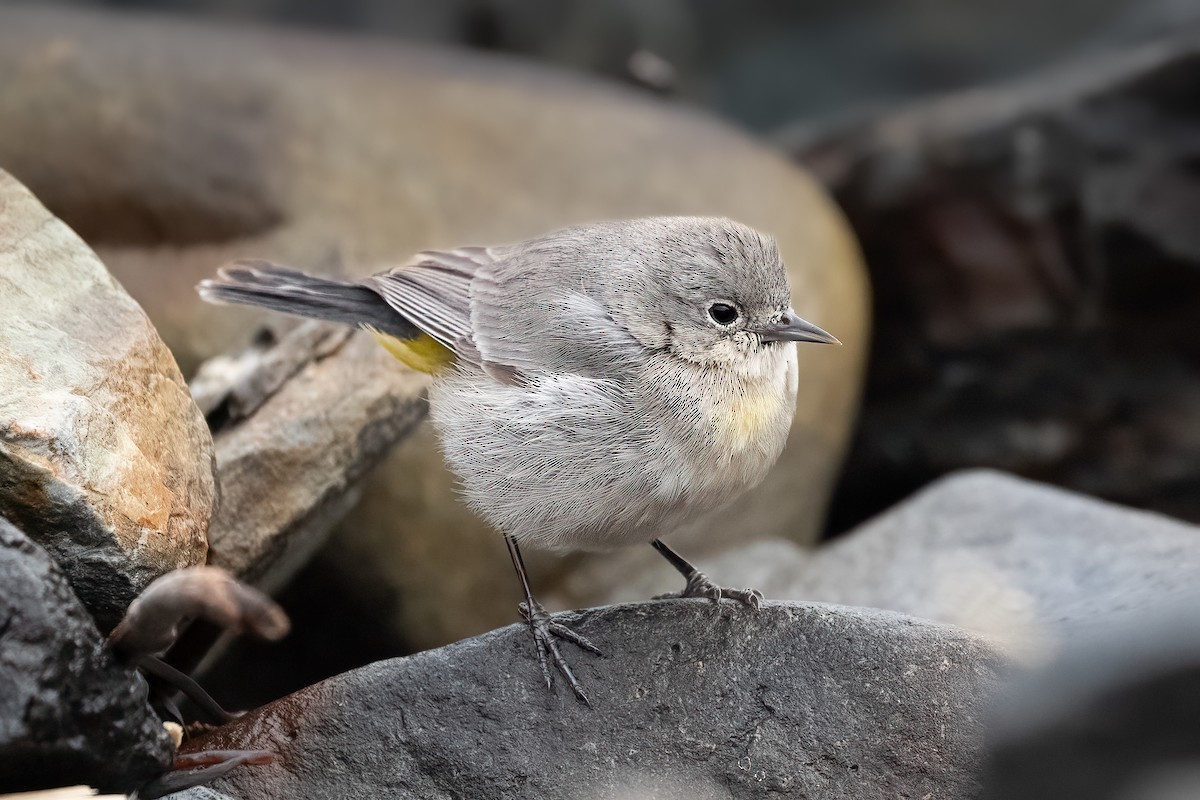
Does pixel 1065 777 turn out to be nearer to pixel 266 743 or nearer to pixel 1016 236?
pixel 266 743

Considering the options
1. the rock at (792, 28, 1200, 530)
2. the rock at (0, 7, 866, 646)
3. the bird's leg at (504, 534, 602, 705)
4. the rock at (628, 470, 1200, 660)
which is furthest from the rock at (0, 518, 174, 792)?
the rock at (792, 28, 1200, 530)

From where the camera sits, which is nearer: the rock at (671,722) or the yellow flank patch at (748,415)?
the rock at (671,722)

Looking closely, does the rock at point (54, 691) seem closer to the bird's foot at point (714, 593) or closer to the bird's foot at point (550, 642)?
the bird's foot at point (550, 642)

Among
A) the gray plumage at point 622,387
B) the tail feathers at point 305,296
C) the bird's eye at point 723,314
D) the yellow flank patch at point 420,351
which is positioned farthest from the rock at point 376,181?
the bird's eye at point 723,314

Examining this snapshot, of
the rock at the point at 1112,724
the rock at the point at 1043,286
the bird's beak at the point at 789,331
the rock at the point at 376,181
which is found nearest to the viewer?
the rock at the point at 1112,724

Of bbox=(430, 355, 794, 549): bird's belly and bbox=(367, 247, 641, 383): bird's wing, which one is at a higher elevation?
bbox=(367, 247, 641, 383): bird's wing

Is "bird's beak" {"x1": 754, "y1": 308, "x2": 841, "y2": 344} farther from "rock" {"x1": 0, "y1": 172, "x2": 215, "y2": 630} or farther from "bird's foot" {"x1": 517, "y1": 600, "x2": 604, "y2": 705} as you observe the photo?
"rock" {"x1": 0, "y1": 172, "x2": 215, "y2": 630}
